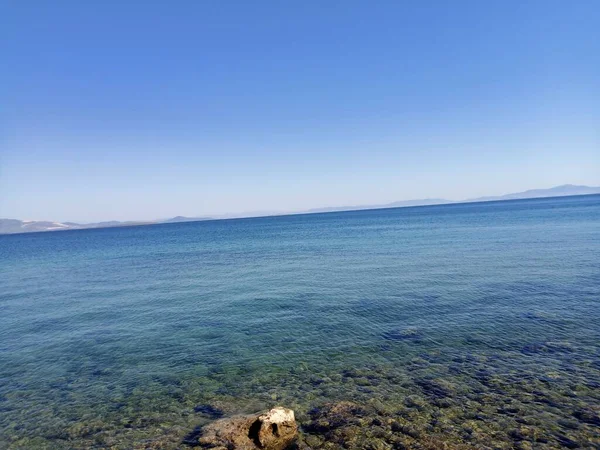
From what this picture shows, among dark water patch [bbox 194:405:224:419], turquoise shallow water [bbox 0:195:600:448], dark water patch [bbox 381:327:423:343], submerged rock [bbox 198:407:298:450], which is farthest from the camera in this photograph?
dark water patch [bbox 381:327:423:343]

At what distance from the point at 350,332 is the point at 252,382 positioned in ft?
21.8

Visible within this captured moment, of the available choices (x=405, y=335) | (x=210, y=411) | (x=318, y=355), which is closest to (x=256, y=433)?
(x=210, y=411)

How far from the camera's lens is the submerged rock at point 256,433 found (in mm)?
9781

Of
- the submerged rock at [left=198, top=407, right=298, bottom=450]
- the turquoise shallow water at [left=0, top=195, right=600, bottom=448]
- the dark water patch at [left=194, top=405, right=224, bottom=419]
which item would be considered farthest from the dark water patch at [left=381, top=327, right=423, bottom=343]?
the dark water patch at [left=194, top=405, right=224, bottom=419]

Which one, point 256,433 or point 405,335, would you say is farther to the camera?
point 405,335

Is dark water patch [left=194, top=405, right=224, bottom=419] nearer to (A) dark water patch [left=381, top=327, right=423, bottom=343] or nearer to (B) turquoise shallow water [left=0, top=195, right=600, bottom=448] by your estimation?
(B) turquoise shallow water [left=0, top=195, right=600, bottom=448]

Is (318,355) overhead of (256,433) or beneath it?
beneath

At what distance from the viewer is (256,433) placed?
9.98 meters

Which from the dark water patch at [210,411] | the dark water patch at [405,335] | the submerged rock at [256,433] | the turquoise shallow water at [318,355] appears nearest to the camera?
the submerged rock at [256,433]

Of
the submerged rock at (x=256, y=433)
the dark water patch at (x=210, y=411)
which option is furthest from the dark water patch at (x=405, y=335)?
the dark water patch at (x=210, y=411)

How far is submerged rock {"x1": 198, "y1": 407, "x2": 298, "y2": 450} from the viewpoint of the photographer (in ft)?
32.1

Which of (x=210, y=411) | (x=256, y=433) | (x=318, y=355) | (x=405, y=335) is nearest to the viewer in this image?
(x=256, y=433)

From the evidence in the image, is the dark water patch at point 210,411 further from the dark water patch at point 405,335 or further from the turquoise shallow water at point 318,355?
the dark water patch at point 405,335

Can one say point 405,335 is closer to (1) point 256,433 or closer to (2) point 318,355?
(2) point 318,355
